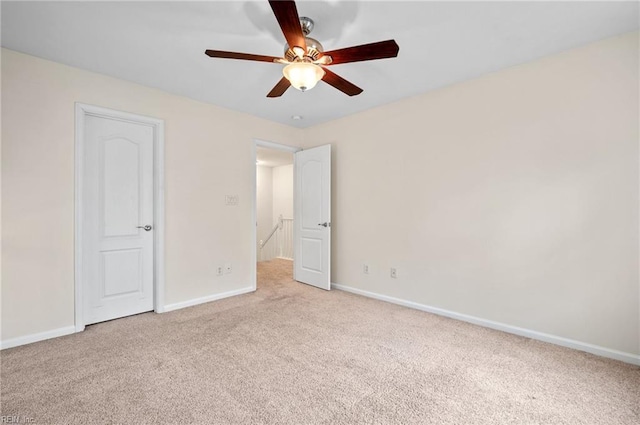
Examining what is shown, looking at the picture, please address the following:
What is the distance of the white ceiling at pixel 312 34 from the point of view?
1896 mm

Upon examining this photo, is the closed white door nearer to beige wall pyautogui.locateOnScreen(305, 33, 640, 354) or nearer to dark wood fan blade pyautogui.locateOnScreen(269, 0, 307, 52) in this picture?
dark wood fan blade pyautogui.locateOnScreen(269, 0, 307, 52)

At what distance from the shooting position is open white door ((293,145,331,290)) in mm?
4117

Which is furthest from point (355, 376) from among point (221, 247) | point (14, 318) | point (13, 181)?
point (13, 181)

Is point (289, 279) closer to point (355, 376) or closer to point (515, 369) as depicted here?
point (355, 376)

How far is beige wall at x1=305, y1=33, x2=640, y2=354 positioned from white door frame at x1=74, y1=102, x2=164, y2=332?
244 centimetres

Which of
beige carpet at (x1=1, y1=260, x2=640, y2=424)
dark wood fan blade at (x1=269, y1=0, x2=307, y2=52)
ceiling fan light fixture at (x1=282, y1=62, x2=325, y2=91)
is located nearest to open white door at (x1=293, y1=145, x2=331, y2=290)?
beige carpet at (x1=1, y1=260, x2=640, y2=424)

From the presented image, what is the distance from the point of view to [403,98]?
11.2 feet

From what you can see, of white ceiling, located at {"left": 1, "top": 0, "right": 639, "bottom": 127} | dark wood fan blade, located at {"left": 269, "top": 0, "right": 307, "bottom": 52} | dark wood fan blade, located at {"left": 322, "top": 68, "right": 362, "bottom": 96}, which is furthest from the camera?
dark wood fan blade, located at {"left": 322, "top": 68, "right": 362, "bottom": 96}

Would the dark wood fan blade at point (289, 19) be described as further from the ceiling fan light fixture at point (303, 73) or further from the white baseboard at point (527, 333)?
the white baseboard at point (527, 333)

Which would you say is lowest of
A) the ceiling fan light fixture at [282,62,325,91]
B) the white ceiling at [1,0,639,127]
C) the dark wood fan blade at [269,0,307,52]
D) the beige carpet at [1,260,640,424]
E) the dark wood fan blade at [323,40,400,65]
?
the beige carpet at [1,260,640,424]

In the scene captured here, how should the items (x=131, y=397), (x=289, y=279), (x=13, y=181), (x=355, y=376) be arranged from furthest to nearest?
(x=289, y=279)
(x=13, y=181)
(x=355, y=376)
(x=131, y=397)

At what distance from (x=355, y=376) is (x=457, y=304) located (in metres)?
1.58

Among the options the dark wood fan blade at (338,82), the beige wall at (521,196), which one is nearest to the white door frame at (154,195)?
the dark wood fan blade at (338,82)

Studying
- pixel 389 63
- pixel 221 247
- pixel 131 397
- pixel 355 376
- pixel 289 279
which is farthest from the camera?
pixel 289 279
